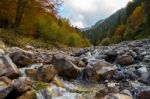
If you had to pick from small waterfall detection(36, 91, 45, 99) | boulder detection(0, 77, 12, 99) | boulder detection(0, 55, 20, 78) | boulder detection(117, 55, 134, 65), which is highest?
boulder detection(117, 55, 134, 65)

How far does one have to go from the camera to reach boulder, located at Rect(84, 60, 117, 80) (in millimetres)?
15609

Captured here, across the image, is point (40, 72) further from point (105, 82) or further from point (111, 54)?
point (111, 54)

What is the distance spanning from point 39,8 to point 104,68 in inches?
637

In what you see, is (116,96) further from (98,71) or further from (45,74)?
(98,71)

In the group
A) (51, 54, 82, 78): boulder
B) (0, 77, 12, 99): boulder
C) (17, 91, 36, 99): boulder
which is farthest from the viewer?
(51, 54, 82, 78): boulder

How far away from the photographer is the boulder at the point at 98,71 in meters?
15.6

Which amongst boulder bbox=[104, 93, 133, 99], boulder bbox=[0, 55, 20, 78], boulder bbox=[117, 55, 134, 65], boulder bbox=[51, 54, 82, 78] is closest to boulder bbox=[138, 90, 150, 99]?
boulder bbox=[104, 93, 133, 99]

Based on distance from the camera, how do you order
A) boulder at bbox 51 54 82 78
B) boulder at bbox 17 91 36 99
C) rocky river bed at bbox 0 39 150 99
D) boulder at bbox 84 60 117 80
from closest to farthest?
boulder at bbox 17 91 36 99
rocky river bed at bbox 0 39 150 99
boulder at bbox 51 54 82 78
boulder at bbox 84 60 117 80

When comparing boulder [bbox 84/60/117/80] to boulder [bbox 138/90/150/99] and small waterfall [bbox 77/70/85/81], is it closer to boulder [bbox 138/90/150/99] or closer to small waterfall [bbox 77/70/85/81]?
small waterfall [bbox 77/70/85/81]

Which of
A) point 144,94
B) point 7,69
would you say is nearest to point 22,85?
point 7,69

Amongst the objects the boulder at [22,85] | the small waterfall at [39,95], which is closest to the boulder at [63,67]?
the small waterfall at [39,95]

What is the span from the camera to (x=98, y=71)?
1571 cm

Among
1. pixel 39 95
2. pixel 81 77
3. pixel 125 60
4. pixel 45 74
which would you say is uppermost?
pixel 125 60

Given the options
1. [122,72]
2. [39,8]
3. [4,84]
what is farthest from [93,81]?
[39,8]
